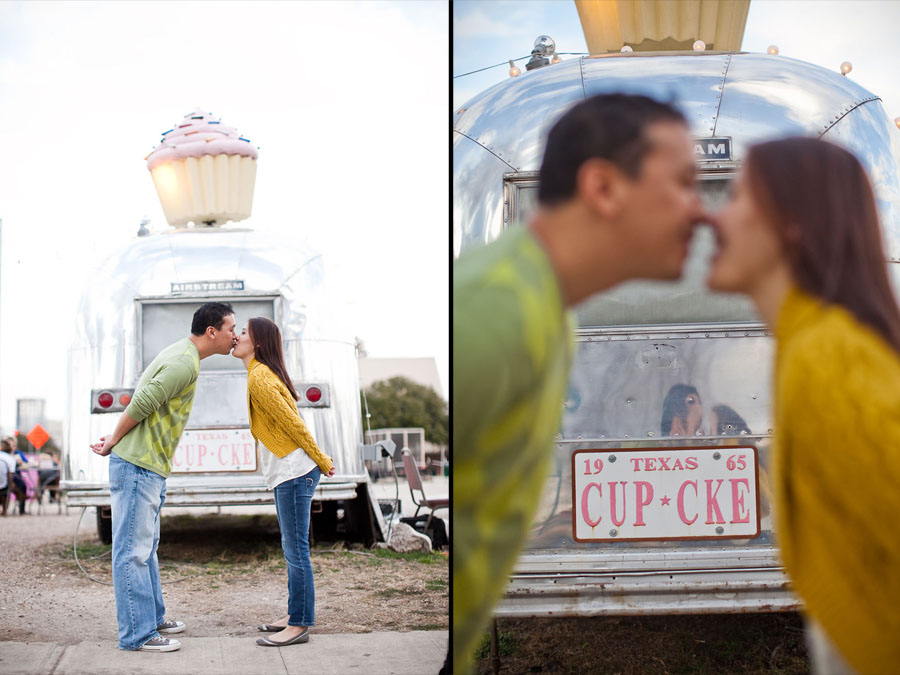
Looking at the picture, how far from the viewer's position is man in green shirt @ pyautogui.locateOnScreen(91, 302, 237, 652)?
12.5 ft

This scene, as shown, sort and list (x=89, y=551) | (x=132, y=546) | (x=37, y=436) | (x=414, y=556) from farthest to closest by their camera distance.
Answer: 1. (x=37, y=436)
2. (x=89, y=551)
3. (x=414, y=556)
4. (x=132, y=546)

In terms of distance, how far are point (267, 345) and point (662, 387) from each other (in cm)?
179

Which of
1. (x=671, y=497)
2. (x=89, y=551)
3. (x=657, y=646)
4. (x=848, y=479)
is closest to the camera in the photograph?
(x=848, y=479)

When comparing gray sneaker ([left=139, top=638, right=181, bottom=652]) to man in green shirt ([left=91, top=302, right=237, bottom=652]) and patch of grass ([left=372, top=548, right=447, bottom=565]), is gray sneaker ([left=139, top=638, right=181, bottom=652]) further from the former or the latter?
patch of grass ([left=372, top=548, right=447, bottom=565])

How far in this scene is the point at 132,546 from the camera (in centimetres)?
383

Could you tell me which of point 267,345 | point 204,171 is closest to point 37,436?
point 204,171

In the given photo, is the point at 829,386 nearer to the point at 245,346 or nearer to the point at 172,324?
the point at 245,346

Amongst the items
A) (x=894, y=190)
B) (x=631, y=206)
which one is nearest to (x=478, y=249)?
(x=631, y=206)

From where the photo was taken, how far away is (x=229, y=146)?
6.06 m

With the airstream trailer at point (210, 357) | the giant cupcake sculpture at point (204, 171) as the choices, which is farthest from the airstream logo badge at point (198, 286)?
the giant cupcake sculpture at point (204, 171)

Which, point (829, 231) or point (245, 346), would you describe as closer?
point (829, 231)

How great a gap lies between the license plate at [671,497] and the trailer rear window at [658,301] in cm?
39

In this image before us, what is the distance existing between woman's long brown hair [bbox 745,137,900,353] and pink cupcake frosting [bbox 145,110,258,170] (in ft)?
14.5

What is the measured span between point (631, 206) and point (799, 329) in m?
0.45
